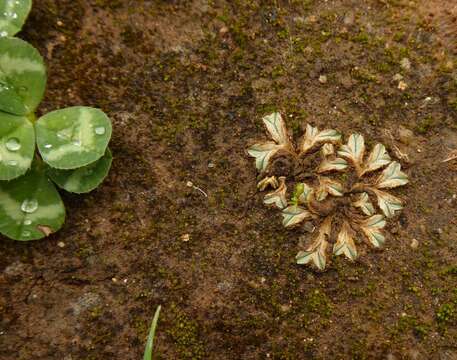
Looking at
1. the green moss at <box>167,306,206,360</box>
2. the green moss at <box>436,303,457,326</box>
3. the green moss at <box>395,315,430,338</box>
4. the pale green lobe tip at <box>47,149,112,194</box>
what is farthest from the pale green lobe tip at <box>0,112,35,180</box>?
the green moss at <box>436,303,457,326</box>

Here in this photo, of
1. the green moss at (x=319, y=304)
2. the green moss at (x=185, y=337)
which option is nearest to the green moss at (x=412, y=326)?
the green moss at (x=319, y=304)

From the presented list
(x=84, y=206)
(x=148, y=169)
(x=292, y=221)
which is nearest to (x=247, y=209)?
(x=292, y=221)

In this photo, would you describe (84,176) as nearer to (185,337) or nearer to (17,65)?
(17,65)

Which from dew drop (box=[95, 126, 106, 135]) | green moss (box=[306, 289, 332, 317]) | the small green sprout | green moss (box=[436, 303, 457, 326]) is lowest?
green moss (box=[306, 289, 332, 317])

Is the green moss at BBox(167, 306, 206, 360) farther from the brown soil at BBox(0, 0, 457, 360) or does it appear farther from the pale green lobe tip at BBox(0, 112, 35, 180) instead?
the pale green lobe tip at BBox(0, 112, 35, 180)

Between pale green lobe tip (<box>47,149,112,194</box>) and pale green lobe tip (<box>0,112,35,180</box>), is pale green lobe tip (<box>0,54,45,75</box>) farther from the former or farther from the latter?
pale green lobe tip (<box>47,149,112,194</box>)

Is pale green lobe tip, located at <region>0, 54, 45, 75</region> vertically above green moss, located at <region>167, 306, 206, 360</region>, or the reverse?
pale green lobe tip, located at <region>0, 54, 45, 75</region>

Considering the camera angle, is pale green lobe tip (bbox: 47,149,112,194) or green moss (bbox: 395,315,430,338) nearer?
pale green lobe tip (bbox: 47,149,112,194)

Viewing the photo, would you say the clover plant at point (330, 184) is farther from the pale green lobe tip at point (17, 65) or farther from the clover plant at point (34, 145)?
the pale green lobe tip at point (17, 65)
